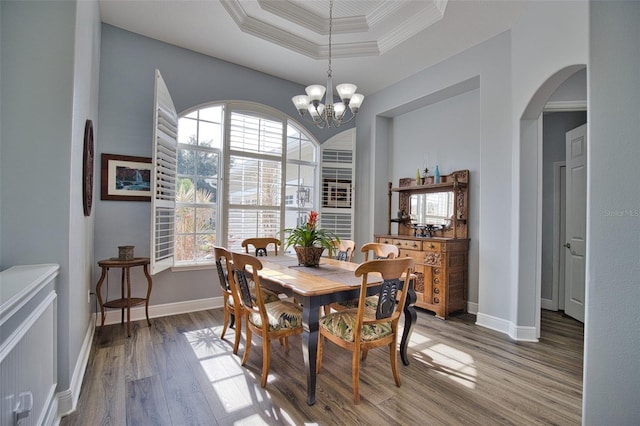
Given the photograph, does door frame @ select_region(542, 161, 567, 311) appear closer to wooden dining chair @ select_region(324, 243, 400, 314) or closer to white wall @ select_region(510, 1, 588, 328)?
white wall @ select_region(510, 1, 588, 328)

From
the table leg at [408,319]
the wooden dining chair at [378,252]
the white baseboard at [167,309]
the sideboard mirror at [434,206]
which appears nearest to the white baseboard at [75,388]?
the white baseboard at [167,309]

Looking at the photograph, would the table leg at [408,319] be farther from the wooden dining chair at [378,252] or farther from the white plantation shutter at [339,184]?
the white plantation shutter at [339,184]

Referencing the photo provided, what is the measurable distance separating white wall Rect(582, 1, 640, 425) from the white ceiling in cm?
218

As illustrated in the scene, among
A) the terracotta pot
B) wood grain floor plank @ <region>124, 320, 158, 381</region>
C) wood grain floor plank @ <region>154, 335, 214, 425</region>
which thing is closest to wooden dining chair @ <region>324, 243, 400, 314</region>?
the terracotta pot

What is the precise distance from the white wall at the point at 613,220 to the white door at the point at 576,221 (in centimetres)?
281

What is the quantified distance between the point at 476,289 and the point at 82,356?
13.8 ft

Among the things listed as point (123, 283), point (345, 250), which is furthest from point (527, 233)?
point (123, 283)

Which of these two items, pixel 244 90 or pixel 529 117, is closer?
pixel 529 117

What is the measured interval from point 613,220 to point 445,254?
97.8 inches

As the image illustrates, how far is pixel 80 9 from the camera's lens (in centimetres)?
201

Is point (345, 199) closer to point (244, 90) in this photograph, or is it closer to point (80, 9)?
point (244, 90)

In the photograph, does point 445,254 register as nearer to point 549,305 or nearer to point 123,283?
point 549,305

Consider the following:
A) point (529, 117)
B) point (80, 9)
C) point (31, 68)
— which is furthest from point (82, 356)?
point (529, 117)

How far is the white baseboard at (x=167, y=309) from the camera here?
338 cm
